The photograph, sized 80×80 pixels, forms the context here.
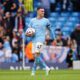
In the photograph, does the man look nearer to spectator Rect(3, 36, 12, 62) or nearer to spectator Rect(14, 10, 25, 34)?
spectator Rect(3, 36, 12, 62)

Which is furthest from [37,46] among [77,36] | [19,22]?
[19,22]

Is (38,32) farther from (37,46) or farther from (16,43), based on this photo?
(16,43)

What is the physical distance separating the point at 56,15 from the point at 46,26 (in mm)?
11829

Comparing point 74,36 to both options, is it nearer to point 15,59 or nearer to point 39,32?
point 15,59

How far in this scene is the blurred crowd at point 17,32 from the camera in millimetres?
22891

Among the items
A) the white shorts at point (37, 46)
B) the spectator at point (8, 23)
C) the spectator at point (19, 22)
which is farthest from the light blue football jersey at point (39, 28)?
the spectator at point (8, 23)

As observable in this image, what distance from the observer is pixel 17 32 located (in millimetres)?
23844

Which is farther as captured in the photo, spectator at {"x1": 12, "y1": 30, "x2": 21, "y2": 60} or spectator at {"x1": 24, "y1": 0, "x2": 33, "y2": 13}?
spectator at {"x1": 24, "y1": 0, "x2": 33, "y2": 13}

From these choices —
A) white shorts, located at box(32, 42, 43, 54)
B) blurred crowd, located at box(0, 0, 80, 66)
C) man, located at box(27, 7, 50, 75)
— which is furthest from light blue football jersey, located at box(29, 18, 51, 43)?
blurred crowd, located at box(0, 0, 80, 66)

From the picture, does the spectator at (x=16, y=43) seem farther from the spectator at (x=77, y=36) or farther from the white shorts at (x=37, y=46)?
the white shorts at (x=37, y=46)

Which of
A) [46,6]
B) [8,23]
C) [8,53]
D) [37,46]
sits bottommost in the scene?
[8,53]

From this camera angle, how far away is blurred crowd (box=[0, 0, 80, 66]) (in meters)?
22.9

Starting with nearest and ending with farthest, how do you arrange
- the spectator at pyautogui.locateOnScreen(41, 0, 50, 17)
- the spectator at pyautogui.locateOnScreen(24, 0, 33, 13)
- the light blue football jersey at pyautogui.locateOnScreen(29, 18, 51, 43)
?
the light blue football jersey at pyautogui.locateOnScreen(29, 18, 51, 43) < the spectator at pyautogui.locateOnScreen(24, 0, 33, 13) < the spectator at pyautogui.locateOnScreen(41, 0, 50, 17)

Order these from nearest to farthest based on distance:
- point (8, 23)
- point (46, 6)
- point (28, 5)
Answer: point (8, 23) → point (28, 5) → point (46, 6)
